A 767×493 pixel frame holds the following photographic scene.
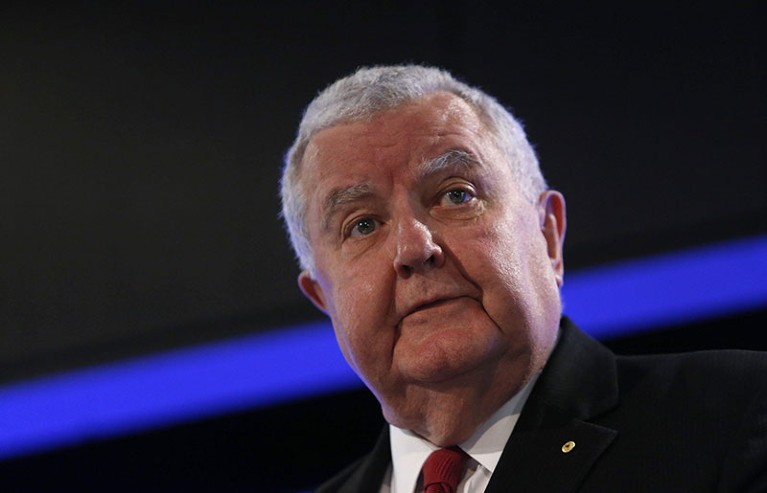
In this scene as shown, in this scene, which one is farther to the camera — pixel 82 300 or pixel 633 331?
pixel 82 300

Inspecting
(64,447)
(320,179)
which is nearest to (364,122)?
(320,179)

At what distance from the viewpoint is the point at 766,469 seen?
1715mm

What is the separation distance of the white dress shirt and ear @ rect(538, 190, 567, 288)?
272mm

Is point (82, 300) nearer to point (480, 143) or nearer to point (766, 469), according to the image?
point (480, 143)

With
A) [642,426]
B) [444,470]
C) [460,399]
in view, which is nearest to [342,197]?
[460,399]

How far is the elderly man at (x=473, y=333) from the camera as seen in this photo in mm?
1850

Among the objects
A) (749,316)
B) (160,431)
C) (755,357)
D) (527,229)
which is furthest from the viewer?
(160,431)

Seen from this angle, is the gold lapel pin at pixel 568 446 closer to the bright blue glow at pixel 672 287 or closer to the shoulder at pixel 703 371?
the shoulder at pixel 703 371

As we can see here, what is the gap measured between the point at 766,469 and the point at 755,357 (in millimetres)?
304

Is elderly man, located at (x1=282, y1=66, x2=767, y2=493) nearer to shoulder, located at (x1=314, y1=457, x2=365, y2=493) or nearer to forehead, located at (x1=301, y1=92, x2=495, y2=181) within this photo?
forehead, located at (x1=301, y1=92, x2=495, y2=181)

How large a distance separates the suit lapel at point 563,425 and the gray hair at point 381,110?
36cm

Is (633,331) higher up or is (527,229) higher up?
(527,229)

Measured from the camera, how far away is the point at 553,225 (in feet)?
7.47

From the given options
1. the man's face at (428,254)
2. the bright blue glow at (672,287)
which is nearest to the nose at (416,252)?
the man's face at (428,254)
